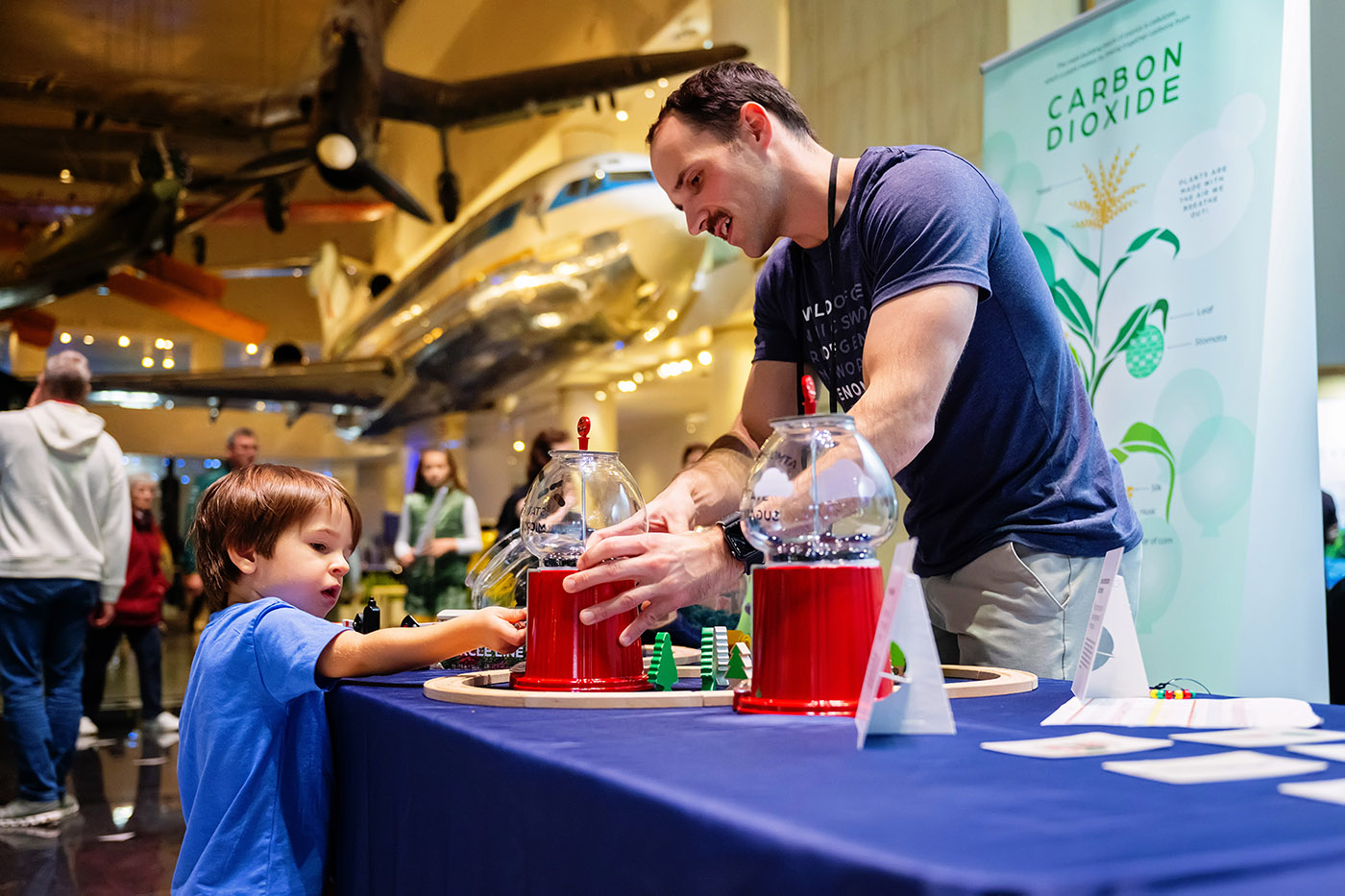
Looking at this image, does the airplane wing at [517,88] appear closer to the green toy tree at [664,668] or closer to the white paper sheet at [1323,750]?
the green toy tree at [664,668]

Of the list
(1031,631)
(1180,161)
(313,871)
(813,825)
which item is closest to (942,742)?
(813,825)

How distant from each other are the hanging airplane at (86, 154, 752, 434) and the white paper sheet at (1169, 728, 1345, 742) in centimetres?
819

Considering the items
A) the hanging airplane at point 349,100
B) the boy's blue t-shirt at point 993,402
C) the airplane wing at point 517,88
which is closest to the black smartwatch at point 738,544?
the boy's blue t-shirt at point 993,402

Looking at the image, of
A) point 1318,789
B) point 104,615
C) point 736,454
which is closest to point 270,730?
point 736,454

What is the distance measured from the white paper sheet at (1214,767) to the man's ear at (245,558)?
1007 mm

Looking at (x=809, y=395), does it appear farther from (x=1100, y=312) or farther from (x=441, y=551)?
(x=441, y=551)

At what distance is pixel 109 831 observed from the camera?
306cm

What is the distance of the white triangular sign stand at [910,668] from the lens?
0.63 meters

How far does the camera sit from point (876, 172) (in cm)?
118

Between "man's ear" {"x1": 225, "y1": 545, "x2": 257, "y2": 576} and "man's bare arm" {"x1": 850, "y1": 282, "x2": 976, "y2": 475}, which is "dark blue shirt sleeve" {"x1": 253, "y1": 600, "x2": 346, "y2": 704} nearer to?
"man's ear" {"x1": 225, "y1": 545, "x2": 257, "y2": 576}

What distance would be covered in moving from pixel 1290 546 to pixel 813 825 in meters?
2.35

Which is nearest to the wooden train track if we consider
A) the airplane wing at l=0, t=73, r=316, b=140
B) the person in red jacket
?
the person in red jacket

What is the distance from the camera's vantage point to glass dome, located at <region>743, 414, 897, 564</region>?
797mm

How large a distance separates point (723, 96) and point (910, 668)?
0.69 meters
